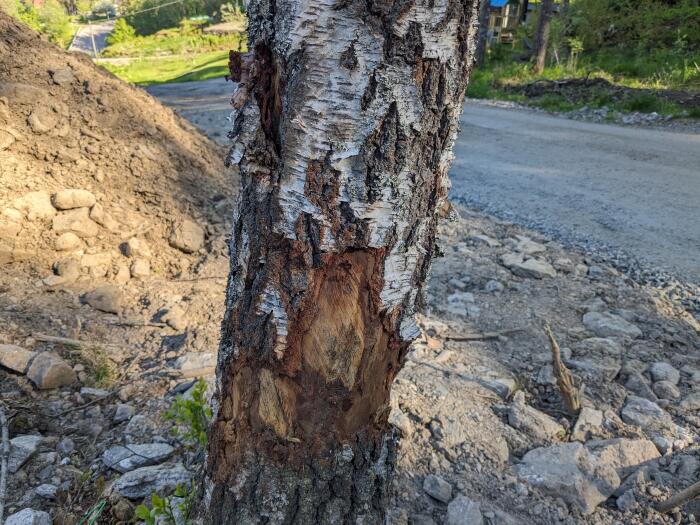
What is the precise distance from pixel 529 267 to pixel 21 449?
11.2ft

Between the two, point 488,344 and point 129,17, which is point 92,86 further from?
point 129,17

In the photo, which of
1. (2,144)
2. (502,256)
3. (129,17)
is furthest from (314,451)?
(129,17)

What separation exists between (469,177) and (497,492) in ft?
17.0

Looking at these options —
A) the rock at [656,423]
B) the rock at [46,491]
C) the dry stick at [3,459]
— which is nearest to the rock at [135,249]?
the dry stick at [3,459]

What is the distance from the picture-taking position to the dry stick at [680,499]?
1.92 metres

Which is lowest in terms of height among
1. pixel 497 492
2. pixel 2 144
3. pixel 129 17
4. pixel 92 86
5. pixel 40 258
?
pixel 497 492

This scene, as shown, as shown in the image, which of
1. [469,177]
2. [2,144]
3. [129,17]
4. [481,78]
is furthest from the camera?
[129,17]

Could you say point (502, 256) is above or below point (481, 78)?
below

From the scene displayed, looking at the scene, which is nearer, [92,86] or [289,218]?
[289,218]

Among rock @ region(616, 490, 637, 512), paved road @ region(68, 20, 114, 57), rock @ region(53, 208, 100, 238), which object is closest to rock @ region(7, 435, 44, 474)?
rock @ region(53, 208, 100, 238)

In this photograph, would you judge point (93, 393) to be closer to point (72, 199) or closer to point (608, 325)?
point (72, 199)

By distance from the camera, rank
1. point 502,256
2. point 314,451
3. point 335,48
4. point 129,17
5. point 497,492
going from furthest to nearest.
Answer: point 129,17, point 502,256, point 497,492, point 314,451, point 335,48

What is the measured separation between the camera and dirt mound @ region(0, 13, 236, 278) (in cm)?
364

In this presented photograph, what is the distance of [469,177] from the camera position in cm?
679
